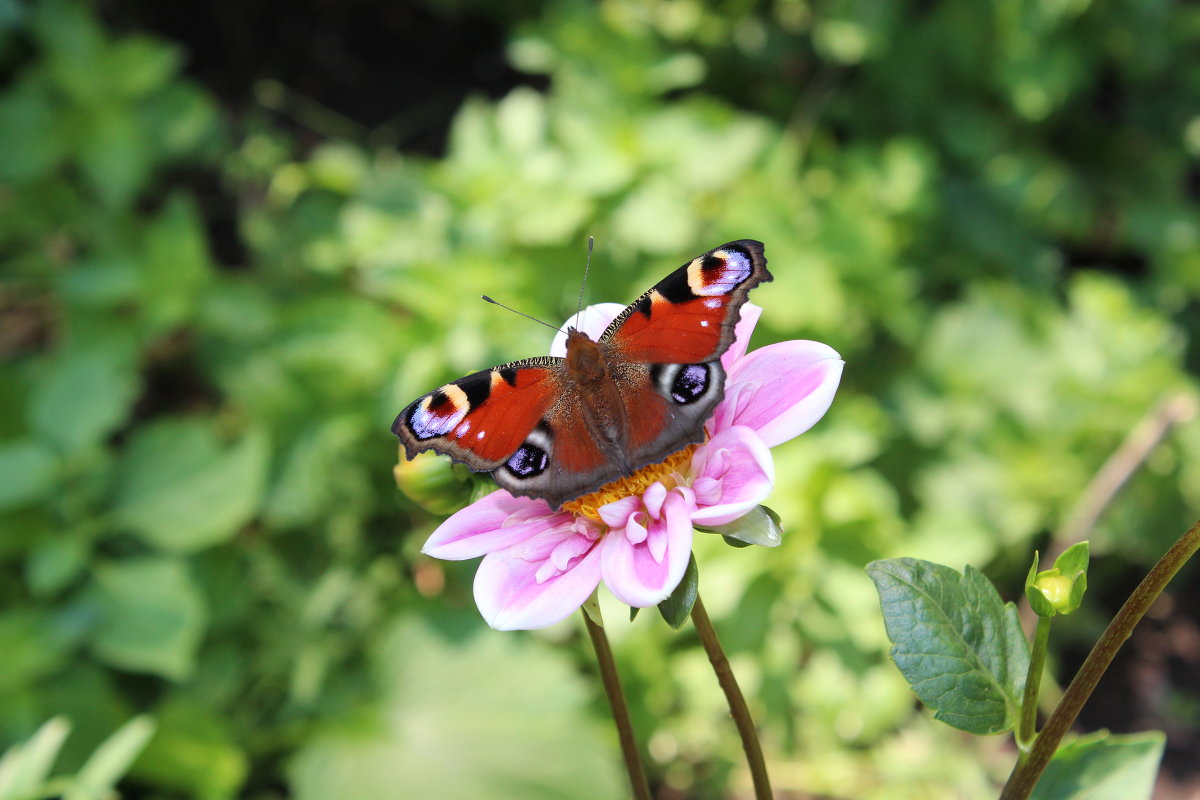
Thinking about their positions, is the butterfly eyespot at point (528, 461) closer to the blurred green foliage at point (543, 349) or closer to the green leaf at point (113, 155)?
the blurred green foliage at point (543, 349)

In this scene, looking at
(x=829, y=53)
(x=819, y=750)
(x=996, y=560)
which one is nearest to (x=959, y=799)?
(x=819, y=750)

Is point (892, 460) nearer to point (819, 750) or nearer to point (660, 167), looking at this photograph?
point (819, 750)

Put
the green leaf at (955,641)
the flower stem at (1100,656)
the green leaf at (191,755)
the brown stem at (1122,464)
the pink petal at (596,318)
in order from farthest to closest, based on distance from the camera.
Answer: the brown stem at (1122,464), the green leaf at (191,755), the pink petal at (596,318), the green leaf at (955,641), the flower stem at (1100,656)

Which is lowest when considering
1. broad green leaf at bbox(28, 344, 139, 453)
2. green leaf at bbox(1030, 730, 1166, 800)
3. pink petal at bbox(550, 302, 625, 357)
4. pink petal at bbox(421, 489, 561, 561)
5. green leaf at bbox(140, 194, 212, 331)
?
broad green leaf at bbox(28, 344, 139, 453)

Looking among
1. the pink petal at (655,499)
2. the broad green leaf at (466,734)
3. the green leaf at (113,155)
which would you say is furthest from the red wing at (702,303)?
the green leaf at (113,155)

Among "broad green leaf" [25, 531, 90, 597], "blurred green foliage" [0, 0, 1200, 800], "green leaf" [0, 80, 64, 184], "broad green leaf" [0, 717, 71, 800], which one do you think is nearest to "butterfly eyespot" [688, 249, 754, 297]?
"broad green leaf" [0, 717, 71, 800]

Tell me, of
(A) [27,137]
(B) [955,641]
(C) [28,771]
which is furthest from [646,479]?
(A) [27,137]

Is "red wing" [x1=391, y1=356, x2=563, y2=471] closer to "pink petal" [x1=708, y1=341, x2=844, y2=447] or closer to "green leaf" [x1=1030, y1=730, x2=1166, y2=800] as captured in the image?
"pink petal" [x1=708, y1=341, x2=844, y2=447]
